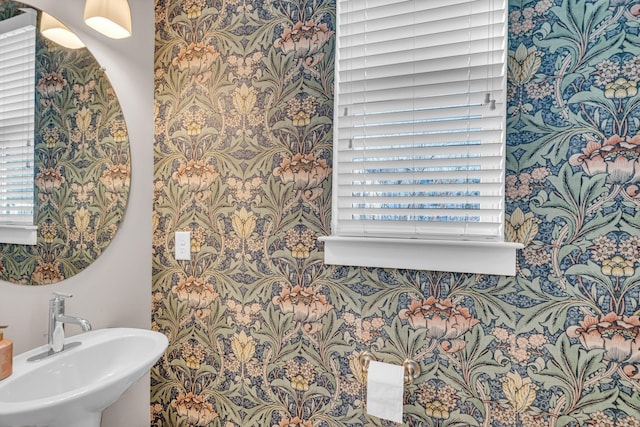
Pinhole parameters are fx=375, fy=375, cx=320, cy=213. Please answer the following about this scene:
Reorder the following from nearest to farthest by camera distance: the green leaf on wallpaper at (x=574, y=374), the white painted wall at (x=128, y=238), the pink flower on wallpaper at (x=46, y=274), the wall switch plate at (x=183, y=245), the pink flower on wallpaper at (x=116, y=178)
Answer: the green leaf on wallpaper at (x=574, y=374) < the pink flower on wallpaper at (x=46, y=274) < the white painted wall at (x=128, y=238) < the pink flower on wallpaper at (x=116, y=178) < the wall switch plate at (x=183, y=245)

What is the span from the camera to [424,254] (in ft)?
4.02

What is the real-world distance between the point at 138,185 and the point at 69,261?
0.42m

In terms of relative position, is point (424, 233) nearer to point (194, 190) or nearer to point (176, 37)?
point (194, 190)

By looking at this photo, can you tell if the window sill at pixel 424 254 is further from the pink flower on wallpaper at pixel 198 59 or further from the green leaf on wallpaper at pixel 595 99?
the pink flower on wallpaper at pixel 198 59

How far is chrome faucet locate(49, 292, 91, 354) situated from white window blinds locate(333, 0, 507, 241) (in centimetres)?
92

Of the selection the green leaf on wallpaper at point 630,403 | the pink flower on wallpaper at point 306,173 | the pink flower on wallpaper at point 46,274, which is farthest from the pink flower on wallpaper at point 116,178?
the green leaf on wallpaper at point 630,403

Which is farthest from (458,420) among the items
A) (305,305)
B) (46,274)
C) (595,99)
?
(46,274)

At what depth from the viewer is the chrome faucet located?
1262 mm

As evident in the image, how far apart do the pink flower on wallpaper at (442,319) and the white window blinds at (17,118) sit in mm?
1361

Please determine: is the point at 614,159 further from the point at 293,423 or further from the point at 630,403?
the point at 293,423

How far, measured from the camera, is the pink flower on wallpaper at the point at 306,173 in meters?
1.40

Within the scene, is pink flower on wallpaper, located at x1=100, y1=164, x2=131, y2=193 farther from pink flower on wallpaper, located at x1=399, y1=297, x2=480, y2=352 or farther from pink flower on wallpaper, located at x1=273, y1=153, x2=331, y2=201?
pink flower on wallpaper, located at x1=399, y1=297, x2=480, y2=352

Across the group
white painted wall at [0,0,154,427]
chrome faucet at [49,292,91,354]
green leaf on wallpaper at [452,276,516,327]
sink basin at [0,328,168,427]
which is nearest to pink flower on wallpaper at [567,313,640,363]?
green leaf on wallpaper at [452,276,516,327]

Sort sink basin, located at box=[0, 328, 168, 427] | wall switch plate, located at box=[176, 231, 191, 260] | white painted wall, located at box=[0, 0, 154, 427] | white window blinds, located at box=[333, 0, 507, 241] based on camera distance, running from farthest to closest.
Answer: wall switch plate, located at box=[176, 231, 191, 260]
white painted wall, located at box=[0, 0, 154, 427]
white window blinds, located at box=[333, 0, 507, 241]
sink basin, located at box=[0, 328, 168, 427]
